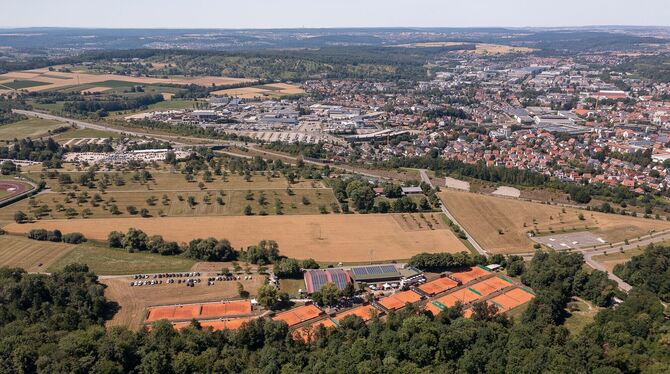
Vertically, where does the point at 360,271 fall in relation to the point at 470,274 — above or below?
above

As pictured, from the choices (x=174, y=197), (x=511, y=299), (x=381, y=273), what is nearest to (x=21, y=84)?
(x=174, y=197)

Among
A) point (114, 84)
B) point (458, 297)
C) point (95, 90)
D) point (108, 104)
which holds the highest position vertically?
point (114, 84)

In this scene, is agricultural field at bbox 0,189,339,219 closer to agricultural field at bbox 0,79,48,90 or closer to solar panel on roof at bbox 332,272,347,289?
solar panel on roof at bbox 332,272,347,289

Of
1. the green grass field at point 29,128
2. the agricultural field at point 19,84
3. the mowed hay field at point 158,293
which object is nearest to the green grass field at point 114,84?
the agricultural field at point 19,84

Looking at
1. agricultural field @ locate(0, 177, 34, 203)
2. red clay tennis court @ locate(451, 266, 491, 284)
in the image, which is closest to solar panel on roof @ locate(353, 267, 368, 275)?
red clay tennis court @ locate(451, 266, 491, 284)

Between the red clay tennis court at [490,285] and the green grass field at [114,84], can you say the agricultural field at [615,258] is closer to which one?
the red clay tennis court at [490,285]

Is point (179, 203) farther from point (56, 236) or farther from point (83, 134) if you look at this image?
point (83, 134)
